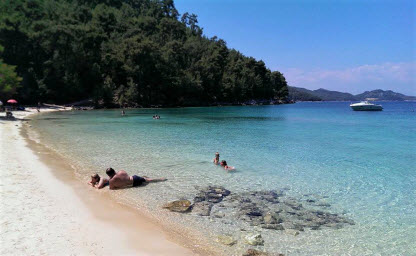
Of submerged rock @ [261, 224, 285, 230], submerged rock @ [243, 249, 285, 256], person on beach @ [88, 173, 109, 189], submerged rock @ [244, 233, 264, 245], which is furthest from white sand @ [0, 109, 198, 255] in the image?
submerged rock @ [261, 224, 285, 230]

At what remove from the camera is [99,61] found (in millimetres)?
83812

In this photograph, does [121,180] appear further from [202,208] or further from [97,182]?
[202,208]

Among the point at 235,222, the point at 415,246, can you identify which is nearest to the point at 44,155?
the point at 235,222

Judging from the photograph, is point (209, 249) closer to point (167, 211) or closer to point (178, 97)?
point (167, 211)

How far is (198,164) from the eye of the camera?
614 inches

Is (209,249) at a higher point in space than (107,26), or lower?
lower

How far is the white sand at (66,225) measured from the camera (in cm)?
622

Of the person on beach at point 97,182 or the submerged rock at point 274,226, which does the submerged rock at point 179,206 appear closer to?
the submerged rock at point 274,226

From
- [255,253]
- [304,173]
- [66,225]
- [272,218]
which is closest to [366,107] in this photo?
[304,173]

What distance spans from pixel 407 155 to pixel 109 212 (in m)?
19.1

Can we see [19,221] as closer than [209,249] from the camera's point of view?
No

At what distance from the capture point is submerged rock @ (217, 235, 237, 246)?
7.02 metres

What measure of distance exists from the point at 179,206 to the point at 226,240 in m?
2.60

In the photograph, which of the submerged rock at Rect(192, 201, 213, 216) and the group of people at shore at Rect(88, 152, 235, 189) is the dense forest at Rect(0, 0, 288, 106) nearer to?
the group of people at shore at Rect(88, 152, 235, 189)
